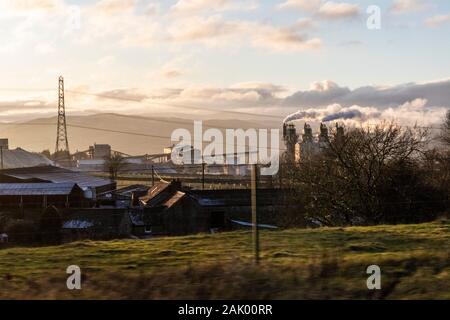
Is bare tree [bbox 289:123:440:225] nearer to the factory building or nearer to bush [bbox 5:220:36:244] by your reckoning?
the factory building

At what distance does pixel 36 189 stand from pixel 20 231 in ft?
67.1

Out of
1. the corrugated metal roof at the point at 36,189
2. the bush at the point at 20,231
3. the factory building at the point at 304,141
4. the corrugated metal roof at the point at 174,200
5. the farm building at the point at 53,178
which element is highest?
the factory building at the point at 304,141

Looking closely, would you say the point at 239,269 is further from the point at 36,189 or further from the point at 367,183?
the point at 36,189

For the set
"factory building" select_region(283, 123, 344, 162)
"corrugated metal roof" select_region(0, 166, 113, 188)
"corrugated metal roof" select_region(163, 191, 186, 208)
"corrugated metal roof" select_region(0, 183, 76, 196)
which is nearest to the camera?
"factory building" select_region(283, 123, 344, 162)

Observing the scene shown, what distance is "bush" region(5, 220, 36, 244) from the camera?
33.5 metres

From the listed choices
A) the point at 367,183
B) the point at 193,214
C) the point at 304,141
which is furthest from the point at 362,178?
the point at 304,141

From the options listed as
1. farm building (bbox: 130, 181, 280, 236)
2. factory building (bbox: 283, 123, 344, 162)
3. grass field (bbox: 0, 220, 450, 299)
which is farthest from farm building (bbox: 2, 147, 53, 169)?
grass field (bbox: 0, 220, 450, 299)

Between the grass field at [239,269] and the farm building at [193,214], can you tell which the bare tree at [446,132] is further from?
the grass field at [239,269]

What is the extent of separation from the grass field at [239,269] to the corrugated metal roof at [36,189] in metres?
40.8

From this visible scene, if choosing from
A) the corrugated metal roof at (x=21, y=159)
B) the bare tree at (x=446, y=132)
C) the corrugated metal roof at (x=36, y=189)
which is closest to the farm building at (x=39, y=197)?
the corrugated metal roof at (x=36, y=189)

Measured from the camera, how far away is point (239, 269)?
30.5ft

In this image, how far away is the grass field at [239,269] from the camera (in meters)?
8.12

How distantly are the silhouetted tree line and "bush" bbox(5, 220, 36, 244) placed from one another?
15.1m

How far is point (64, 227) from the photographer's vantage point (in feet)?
137
